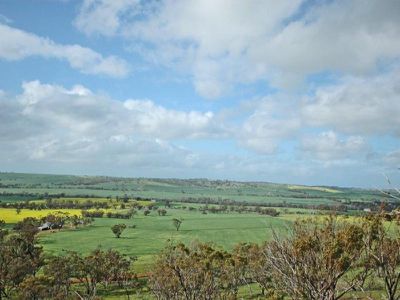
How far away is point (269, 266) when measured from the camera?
6675 centimetres

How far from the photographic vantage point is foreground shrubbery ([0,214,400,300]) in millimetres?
27906

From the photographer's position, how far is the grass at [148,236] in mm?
133750

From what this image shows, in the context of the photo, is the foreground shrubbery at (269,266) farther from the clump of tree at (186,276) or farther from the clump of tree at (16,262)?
the clump of tree at (16,262)

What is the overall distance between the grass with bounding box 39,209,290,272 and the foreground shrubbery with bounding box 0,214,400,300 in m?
26.6

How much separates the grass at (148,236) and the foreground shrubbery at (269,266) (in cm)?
2656

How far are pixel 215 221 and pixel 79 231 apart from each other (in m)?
63.7

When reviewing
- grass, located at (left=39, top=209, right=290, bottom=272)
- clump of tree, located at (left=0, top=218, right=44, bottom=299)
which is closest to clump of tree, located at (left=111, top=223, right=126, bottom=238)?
grass, located at (left=39, top=209, right=290, bottom=272)

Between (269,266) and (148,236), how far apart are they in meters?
100

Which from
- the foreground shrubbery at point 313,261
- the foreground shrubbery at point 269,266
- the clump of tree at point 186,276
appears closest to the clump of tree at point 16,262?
the foreground shrubbery at point 269,266

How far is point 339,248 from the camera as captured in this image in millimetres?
29859

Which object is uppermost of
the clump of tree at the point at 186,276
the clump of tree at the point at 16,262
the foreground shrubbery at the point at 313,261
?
the foreground shrubbery at the point at 313,261

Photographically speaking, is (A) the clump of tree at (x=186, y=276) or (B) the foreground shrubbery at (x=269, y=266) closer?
(B) the foreground shrubbery at (x=269, y=266)

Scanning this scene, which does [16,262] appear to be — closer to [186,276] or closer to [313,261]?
[186,276]

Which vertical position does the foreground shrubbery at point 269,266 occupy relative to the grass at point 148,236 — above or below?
above
